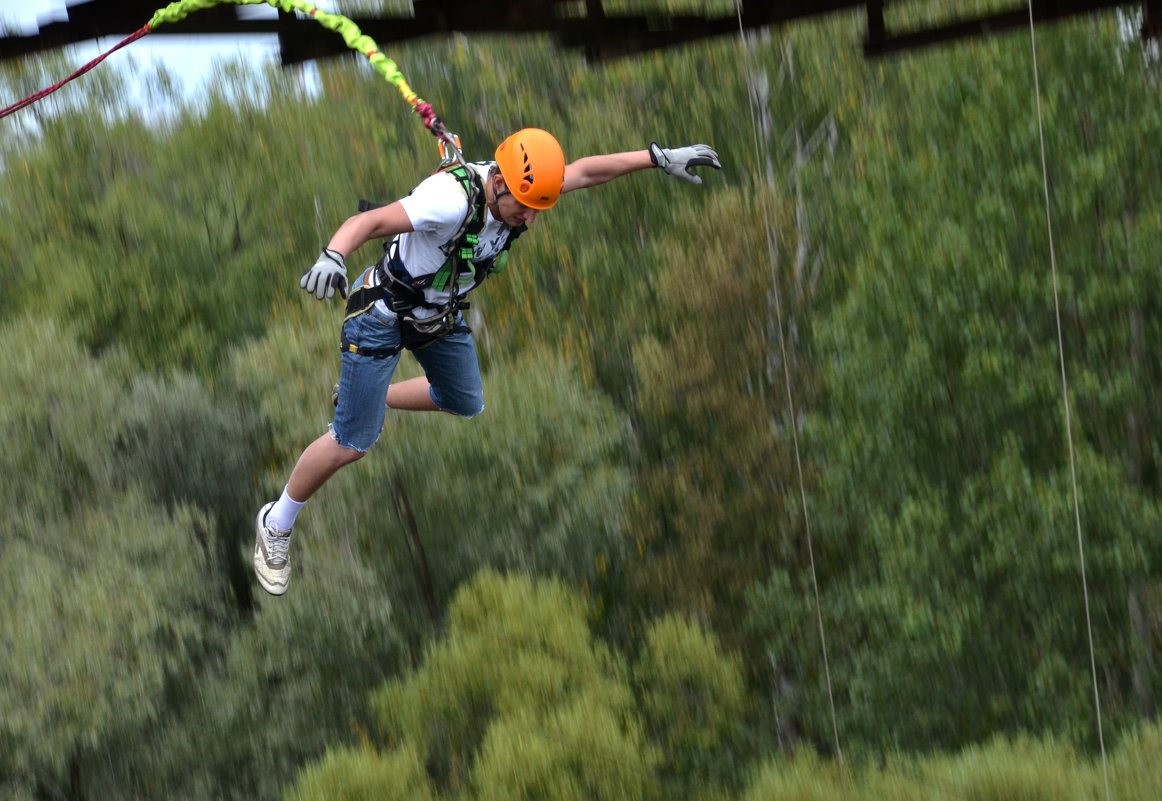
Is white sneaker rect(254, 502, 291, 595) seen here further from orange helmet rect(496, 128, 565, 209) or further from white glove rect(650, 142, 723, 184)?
white glove rect(650, 142, 723, 184)

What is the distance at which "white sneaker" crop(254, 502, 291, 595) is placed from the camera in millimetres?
6012

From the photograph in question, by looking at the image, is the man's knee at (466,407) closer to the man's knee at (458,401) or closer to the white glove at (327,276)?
the man's knee at (458,401)

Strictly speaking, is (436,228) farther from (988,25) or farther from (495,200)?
(988,25)

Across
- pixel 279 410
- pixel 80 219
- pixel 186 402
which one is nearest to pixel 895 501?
pixel 279 410

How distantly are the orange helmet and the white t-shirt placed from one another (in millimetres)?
105

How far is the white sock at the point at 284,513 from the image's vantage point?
5.84 meters

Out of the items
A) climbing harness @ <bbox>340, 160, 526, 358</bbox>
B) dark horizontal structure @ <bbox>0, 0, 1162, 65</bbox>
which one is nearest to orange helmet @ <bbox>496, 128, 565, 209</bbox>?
climbing harness @ <bbox>340, 160, 526, 358</bbox>

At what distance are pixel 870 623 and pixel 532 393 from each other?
4837 millimetres

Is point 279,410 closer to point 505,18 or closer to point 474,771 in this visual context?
point 474,771

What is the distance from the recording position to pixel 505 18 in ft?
14.9

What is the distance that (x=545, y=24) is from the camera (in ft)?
15.4

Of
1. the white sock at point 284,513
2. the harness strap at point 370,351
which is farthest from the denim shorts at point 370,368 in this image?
the white sock at point 284,513

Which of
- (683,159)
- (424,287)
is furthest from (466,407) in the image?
(683,159)

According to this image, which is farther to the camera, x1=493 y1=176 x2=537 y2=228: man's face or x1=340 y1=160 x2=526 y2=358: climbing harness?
x1=340 y1=160 x2=526 y2=358: climbing harness
